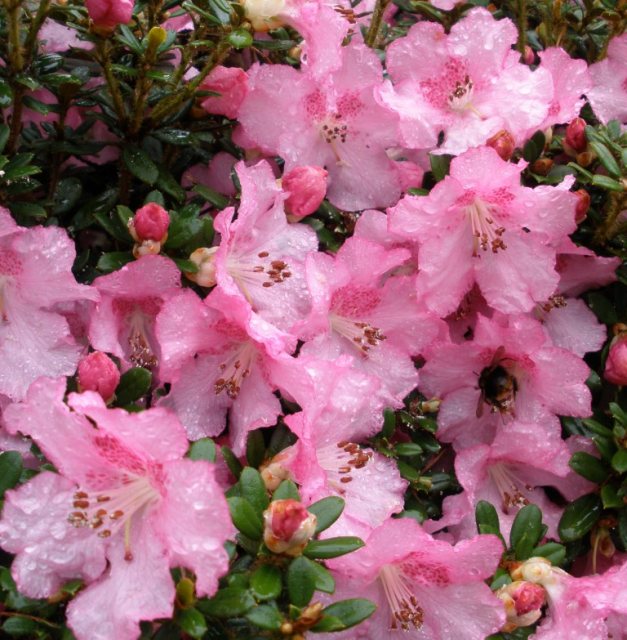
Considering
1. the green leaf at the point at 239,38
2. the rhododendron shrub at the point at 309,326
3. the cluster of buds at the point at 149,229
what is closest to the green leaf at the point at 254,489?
the rhododendron shrub at the point at 309,326

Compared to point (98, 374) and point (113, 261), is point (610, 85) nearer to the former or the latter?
point (113, 261)

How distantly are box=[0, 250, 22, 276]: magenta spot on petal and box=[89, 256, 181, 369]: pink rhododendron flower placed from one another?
0.59 feet

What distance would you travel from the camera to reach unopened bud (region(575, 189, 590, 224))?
1927mm

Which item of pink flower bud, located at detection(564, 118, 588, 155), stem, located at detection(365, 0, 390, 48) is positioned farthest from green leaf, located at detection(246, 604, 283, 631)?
stem, located at detection(365, 0, 390, 48)

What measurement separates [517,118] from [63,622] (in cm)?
139

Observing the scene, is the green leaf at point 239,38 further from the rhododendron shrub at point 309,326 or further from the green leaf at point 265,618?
the green leaf at point 265,618

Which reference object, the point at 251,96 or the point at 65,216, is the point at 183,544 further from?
the point at 251,96

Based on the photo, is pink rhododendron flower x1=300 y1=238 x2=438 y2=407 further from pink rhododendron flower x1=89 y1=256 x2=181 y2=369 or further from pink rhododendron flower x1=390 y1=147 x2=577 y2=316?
pink rhododendron flower x1=89 y1=256 x2=181 y2=369

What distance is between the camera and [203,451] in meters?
1.43

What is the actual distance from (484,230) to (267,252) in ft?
1.59

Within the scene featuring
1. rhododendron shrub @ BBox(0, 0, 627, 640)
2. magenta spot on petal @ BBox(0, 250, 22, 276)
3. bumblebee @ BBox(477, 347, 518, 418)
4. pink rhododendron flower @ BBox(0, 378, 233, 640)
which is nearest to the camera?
pink rhododendron flower @ BBox(0, 378, 233, 640)

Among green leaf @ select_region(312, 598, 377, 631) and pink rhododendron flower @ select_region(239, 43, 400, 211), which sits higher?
pink rhododendron flower @ select_region(239, 43, 400, 211)

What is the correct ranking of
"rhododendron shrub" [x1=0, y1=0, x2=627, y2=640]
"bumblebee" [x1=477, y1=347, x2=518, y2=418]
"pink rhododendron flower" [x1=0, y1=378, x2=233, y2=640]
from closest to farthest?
"pink rhododendron flower" [x1=0, y1=378, x2=233, y2=640] → "rhododendron shrub" [x1=0, y1=0, x2=627, y2=640] → "bumblebee" [x1=477, y1=347, x2=518, y2=418]

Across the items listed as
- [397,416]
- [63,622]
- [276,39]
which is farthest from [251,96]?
[63,622]
